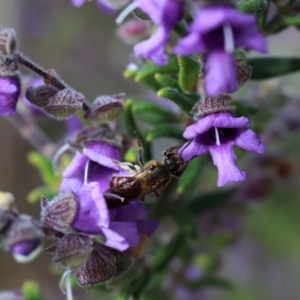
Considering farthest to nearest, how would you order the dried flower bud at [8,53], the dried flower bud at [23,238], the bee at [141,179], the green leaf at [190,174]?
the green leaf at [190,174] → the dried flower bud at [23,238] → the bee at [141,179] → the dried flower bud at [8,53]

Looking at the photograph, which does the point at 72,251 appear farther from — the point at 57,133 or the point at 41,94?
the point at 57,133

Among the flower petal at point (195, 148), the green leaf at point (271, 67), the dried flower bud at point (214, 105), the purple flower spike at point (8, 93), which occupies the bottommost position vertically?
the green leaf at point (271, 67)

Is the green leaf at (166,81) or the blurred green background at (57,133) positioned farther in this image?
the blurred green background at (57,133)

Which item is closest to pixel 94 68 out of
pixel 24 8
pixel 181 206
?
pixel 24 8

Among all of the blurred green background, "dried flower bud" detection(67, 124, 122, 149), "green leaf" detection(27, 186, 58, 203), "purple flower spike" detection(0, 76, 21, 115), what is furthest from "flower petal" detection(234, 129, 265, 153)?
the blurred green background

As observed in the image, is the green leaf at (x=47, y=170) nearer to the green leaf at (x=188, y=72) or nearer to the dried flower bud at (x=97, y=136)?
the dried flower bud at (x=97, y=136)

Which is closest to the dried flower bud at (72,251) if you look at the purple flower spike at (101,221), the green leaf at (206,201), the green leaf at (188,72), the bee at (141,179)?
the purple flower spike at (101,221)
